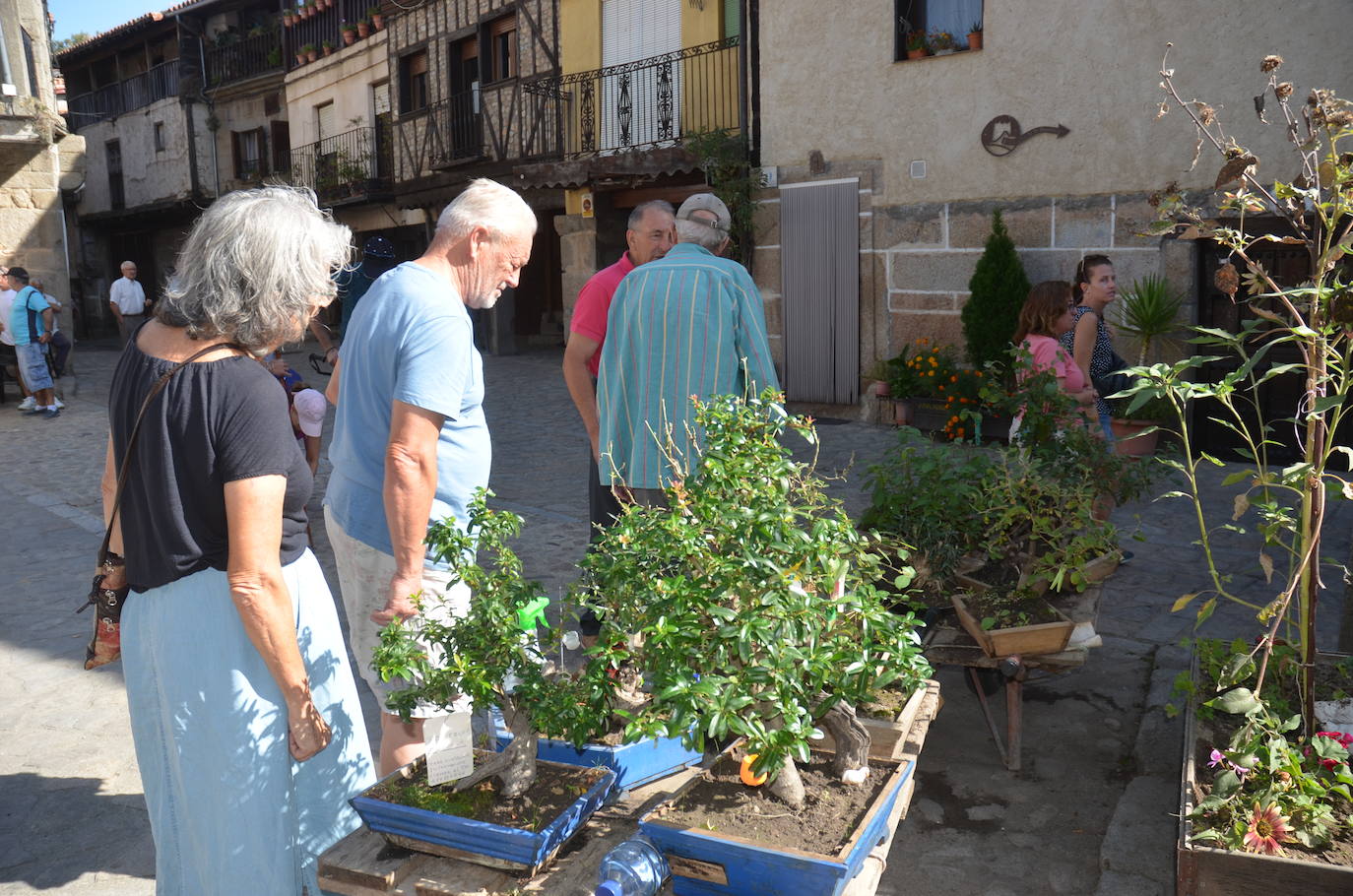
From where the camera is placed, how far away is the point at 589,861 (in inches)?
79.1

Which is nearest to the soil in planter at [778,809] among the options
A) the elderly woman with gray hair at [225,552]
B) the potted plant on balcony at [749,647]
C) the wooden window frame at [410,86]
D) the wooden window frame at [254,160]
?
the potted plant on balcony at [749,647]

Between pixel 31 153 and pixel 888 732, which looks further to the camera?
pixel 31 153

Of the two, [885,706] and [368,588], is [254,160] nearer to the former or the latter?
[368,588]

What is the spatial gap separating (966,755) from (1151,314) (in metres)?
5.80

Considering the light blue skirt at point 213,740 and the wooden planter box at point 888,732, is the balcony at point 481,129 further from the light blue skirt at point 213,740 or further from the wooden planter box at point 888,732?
the light blue skirt at point 213,740

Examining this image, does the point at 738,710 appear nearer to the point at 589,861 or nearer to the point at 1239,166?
the point at 589,861

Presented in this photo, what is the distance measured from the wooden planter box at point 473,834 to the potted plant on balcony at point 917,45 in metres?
9.34

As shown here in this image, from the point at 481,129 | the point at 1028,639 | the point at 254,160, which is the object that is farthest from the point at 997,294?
the point at 254,160

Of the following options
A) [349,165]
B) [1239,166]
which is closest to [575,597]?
[1239,166]

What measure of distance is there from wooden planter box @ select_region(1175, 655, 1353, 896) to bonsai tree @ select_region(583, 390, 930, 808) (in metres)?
0.70

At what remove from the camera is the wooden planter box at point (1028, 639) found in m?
3.34

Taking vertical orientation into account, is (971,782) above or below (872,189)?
below

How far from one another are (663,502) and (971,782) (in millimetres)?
1328

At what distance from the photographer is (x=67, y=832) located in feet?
10.7
